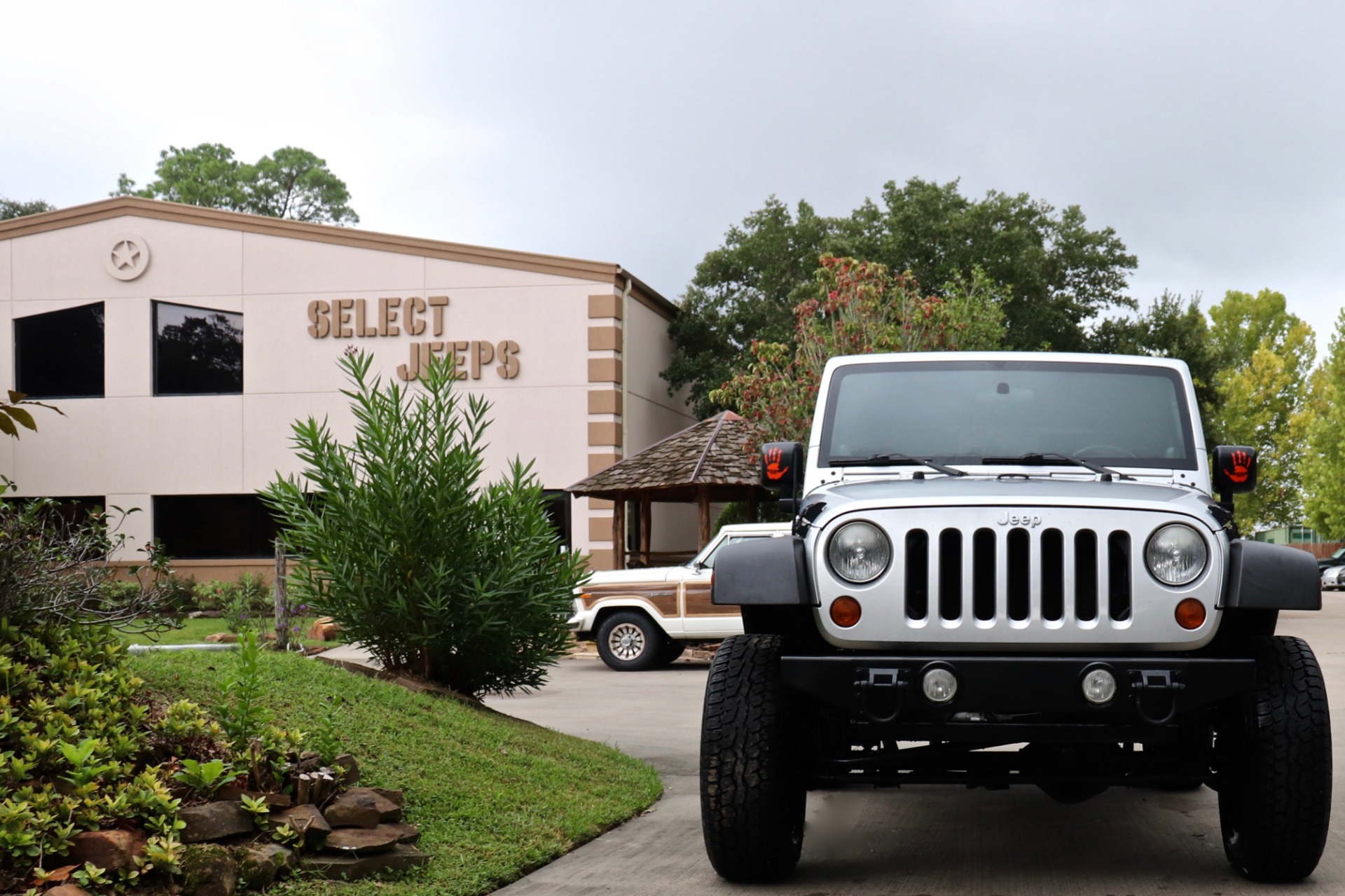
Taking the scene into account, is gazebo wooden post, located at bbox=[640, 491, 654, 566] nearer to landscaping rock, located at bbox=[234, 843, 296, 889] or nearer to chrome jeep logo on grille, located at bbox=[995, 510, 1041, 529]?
Result: landscaping rock, located at bbox=[234, 843, 296, 889]

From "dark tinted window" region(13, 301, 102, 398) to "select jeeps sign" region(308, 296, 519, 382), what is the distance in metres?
4.40

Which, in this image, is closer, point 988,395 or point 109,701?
point 109,701

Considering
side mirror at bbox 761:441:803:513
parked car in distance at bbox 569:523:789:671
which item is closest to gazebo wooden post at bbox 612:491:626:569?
parked car in distance at bbox 569:523:789:671

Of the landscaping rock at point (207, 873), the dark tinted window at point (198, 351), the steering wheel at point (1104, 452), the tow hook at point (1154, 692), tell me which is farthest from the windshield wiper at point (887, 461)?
the dark tinted window at point (198, 351)

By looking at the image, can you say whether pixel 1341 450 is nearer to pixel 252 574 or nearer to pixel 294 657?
pixel 252 574

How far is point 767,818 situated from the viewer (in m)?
5.18

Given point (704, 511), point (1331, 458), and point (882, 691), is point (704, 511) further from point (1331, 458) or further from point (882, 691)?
point (1331, 458)

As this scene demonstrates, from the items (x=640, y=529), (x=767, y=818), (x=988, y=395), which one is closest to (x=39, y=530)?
(x=767, y=818)

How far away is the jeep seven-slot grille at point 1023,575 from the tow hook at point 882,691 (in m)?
0.26

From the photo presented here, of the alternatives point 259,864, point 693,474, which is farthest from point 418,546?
point 693,474

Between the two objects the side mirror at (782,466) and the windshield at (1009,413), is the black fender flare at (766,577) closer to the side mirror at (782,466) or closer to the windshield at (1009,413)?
the side mirror at (782,466)

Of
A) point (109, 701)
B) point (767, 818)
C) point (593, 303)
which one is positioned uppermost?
point (593, 303)

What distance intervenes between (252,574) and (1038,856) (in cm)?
2148

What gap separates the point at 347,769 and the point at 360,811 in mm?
336
